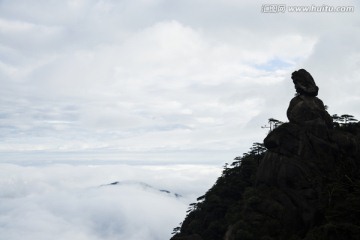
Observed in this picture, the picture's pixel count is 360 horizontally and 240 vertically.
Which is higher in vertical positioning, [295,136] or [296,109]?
[296,109]

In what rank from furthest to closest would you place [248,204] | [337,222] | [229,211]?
[229,211] → [248,204] → [337,222]

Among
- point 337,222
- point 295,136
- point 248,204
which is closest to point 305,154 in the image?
point 295,136

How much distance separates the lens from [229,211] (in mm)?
65625

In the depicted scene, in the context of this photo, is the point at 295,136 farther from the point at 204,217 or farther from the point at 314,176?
the point at 204,217

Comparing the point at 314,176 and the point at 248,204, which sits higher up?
the point at 314,176

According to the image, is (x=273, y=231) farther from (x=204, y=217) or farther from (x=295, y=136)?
(x=204, y=217)

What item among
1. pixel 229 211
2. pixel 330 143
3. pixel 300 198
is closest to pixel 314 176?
pixel 300 198

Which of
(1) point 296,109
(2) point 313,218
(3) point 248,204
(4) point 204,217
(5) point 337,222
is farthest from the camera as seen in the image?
(4) point 204,217

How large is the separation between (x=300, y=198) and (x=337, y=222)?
1368cm

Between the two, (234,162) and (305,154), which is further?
(234,162)

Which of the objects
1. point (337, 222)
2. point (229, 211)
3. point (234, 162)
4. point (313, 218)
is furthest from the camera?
point (234, 162)

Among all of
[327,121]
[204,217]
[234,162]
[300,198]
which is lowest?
[204,217]

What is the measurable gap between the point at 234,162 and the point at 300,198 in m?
33.3

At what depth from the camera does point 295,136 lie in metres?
55.0
